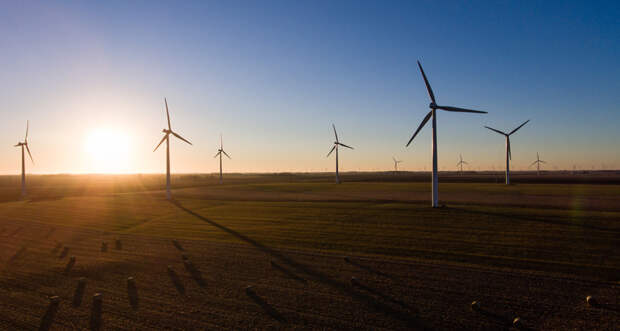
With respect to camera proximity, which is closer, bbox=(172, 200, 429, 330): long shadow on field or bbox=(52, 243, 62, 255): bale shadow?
bbox=(172, 200, 429, 330): long shadow on field

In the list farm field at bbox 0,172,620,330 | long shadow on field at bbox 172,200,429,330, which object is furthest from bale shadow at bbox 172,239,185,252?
long shadow on field at bbox 172,200,429,330

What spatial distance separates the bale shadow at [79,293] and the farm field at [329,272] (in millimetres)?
106

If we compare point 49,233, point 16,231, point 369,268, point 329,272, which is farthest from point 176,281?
point 16,231

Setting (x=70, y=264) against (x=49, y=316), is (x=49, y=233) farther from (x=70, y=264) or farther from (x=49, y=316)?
(x=49, y=316)

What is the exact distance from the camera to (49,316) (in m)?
12.6

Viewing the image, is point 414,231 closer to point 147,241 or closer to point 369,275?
point 369,275

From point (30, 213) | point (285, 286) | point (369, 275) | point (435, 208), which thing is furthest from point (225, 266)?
point (30, 213)

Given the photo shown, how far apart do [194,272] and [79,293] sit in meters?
5.20

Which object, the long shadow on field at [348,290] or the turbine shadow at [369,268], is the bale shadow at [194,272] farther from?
the turbine shadow at [369,268]

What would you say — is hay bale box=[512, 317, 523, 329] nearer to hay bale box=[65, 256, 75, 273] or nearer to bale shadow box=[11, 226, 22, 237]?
hay bale box=[65, 256, 75, 273]

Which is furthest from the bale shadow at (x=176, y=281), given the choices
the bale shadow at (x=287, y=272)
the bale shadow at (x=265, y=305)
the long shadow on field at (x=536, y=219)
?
the long shadow on field at (x=536, y=219)

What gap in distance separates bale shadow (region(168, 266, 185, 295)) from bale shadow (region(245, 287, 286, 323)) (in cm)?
310

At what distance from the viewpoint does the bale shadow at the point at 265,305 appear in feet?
40.3

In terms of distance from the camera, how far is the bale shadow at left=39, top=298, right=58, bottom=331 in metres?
11.8
